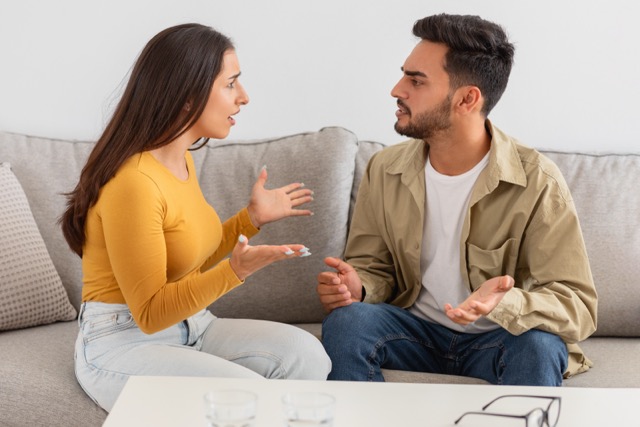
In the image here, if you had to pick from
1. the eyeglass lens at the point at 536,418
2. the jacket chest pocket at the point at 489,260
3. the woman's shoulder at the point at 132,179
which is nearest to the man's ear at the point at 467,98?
the jacket chest pocket at the point at 489,260

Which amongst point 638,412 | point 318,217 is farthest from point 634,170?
point 638,412

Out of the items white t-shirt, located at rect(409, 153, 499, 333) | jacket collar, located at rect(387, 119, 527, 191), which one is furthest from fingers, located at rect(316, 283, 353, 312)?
jacket collar, located at rect(387, 119, 527, 191)

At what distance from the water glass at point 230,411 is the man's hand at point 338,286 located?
835 mm

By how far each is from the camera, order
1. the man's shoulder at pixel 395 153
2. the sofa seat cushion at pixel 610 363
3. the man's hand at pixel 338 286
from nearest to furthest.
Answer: the sofa seat cushion at pixel 610 363 < the man's hand at pixel 338 286 < the man's shoulder at pixel 395 153

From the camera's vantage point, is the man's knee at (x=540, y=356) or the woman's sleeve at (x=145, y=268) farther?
the man's knee at (x=540, y=356)

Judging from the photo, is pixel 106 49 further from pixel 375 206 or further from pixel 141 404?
pixel 141 404

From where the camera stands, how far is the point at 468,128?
221 cm

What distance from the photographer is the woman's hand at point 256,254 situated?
5.44 ft

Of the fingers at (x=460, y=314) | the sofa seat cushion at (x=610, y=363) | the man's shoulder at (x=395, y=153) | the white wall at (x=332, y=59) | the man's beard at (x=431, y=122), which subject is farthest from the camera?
the white wall at (x=332, y=59)

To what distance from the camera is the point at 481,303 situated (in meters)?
1.70

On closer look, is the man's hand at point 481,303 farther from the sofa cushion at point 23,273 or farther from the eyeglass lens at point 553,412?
the sofa cushion at point 23,273

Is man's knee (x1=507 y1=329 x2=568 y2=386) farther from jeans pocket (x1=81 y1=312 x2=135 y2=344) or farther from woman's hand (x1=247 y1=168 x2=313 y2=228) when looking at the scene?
jeans pocket (x1=81 y1=312 x2=135 y2=344)

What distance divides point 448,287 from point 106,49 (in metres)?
1.34

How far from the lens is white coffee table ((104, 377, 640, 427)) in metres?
1.33
